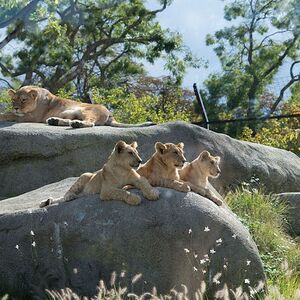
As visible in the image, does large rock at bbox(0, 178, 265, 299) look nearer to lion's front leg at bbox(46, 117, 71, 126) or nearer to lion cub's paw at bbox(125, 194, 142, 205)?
lion cub's paw at bbox(125, 194, 142, 205)

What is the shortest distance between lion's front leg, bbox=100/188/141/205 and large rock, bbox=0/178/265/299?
6 centimetres

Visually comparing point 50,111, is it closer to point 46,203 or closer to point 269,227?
point 269,227

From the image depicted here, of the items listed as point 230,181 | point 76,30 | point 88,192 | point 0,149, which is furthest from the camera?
point 76,30

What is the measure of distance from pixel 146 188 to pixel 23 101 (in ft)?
19.4

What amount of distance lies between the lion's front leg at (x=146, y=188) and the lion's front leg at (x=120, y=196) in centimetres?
11

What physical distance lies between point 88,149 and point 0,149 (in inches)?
51.9

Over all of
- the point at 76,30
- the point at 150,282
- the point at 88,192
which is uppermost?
the point at 76,30

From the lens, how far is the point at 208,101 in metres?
34.0

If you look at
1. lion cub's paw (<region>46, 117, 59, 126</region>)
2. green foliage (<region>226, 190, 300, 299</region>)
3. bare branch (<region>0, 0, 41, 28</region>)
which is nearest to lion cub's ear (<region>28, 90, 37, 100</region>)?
lion cub's paw (<region>46, 117, 59, 126</region>)

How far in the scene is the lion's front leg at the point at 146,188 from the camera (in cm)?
768

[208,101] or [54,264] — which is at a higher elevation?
[208,101]

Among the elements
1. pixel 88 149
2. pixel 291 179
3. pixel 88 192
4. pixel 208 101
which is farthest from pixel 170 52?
pixel 88 192

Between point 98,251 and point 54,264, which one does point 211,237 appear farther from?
point 54,264

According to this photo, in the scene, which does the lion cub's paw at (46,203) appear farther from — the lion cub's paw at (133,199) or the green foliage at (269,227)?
the green foliage at (269,227)
